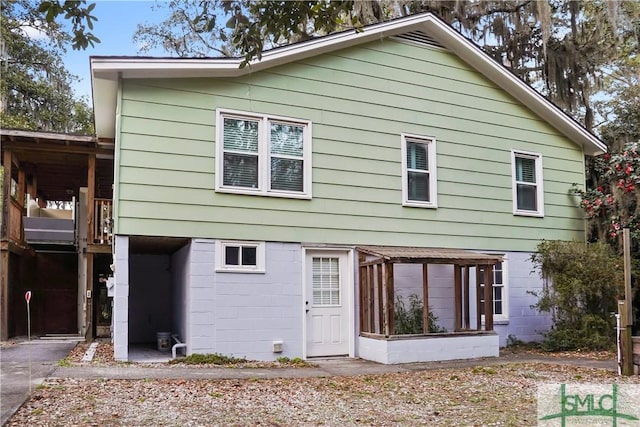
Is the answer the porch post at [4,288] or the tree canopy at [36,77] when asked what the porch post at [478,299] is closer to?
the porch post at [4,288]

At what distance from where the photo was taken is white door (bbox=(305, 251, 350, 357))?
10.6 metres

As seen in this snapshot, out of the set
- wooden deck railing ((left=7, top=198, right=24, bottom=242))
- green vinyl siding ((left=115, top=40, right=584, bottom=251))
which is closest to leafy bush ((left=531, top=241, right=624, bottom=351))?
green vinyl siding ((left=115, top=40, right=584, bottom=251))

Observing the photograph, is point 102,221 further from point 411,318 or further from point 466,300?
point 466,300

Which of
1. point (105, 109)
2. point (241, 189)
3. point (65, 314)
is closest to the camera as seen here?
point (241, 189)

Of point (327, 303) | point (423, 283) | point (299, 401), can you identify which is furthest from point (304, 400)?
point (423, 283)

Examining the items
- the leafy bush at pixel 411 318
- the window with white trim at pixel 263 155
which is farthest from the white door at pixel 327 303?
the window with white trim at pixel 263 155

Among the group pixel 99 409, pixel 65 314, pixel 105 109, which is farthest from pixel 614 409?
pixel 65 314

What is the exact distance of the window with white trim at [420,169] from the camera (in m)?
11.7

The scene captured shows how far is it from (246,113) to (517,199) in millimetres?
6198

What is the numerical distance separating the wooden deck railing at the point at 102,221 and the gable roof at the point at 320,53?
4.66 ft

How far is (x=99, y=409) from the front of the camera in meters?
5.98

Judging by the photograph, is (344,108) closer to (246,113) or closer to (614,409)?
(246,113)

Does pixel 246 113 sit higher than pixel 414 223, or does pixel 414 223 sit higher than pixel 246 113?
pixel 246 113

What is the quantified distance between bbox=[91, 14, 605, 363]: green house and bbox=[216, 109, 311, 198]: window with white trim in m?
0.03
